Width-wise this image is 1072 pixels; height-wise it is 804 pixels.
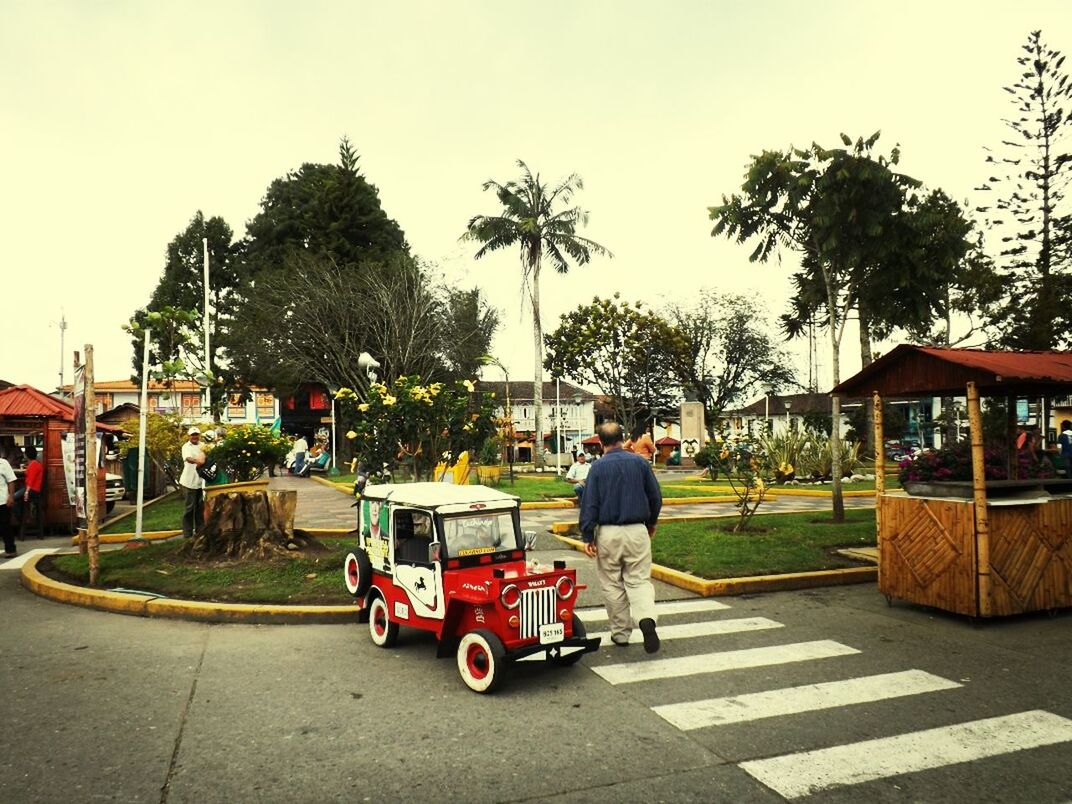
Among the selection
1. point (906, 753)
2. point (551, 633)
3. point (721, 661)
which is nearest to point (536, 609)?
point (551, 633)

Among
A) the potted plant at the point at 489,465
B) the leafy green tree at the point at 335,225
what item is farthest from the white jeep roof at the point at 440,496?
the leafy green tree at the point at 335,225

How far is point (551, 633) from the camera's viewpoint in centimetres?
538

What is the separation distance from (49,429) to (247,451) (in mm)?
5947

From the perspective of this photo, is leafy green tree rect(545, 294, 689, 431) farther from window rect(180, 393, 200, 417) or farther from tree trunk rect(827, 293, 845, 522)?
tree trunk rect(827, 293, 845, 522)

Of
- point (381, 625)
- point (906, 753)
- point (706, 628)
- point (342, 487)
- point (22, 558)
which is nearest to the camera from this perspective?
point (906, 753)

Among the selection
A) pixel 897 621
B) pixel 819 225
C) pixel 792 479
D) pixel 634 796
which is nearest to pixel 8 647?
pixel 634 796

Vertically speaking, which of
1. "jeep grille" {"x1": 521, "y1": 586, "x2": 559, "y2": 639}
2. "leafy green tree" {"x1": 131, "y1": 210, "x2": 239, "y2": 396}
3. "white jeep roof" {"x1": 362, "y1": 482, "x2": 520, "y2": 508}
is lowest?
"jeep grille" {"x1": 521, "y1": 586, "x2": 559, "y2": 639}

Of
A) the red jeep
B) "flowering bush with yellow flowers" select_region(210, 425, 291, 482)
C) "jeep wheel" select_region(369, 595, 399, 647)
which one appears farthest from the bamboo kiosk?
"flowering bush with yellow flowers" select_region(210, 425, 291, 482)

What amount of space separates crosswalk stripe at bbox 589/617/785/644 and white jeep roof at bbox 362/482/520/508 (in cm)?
153

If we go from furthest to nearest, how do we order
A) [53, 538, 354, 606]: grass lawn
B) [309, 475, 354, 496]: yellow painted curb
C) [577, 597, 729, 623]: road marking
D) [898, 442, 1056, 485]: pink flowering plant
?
[309, 475, 354, 496]: yellow painted curb
[898, 442, 1056, 485]: pink flowering plant
[53, 538, 354, 606]: grass lawn
[577, 597, 729, 623]: road marking

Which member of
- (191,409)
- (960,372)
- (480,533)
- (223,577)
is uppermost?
(191,409)

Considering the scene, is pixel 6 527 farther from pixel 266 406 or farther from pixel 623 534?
pixel 266 406

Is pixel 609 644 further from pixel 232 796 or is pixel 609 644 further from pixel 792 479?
pixel 792 479

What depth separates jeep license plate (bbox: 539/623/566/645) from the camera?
533cm
